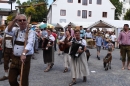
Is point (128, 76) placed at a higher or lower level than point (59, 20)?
lower

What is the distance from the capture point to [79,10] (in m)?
47.9

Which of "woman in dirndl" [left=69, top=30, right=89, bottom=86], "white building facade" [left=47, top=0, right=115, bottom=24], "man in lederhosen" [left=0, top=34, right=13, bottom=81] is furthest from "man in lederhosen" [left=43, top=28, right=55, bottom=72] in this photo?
"white building facade" [left=47, top=0, right=115, bottom=24]

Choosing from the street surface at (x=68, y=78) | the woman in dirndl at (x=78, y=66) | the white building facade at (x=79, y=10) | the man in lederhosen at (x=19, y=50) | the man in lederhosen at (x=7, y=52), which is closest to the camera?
the man in lederhosen at (x=19, y=50)

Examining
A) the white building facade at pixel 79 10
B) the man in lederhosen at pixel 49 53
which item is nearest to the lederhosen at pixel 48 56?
the man in lederhosen at pixel 49 53

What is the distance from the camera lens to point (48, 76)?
862 centimetres

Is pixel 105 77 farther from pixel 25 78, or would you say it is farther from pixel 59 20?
pixel 59 20

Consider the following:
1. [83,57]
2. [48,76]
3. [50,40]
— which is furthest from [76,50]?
[50,40]

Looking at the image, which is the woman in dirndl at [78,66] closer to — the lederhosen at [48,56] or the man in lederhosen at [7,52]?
the man in lederhosen at [7,52]

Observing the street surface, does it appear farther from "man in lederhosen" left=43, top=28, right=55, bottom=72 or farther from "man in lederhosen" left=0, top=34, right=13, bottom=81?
"man in lederhosen" left=0, top=34, right=13, bottom=81

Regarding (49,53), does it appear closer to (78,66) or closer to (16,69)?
(78,66)

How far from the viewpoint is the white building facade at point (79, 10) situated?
1857 inches

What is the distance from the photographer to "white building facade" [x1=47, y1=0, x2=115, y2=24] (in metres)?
47.2

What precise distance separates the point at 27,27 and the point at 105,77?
4642 mm

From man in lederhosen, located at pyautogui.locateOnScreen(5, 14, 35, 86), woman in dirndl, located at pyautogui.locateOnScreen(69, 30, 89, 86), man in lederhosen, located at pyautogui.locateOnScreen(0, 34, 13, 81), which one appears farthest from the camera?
man in lederhosen, located at pyautogui.locateOnScreen(0, 34, 13, 81)
